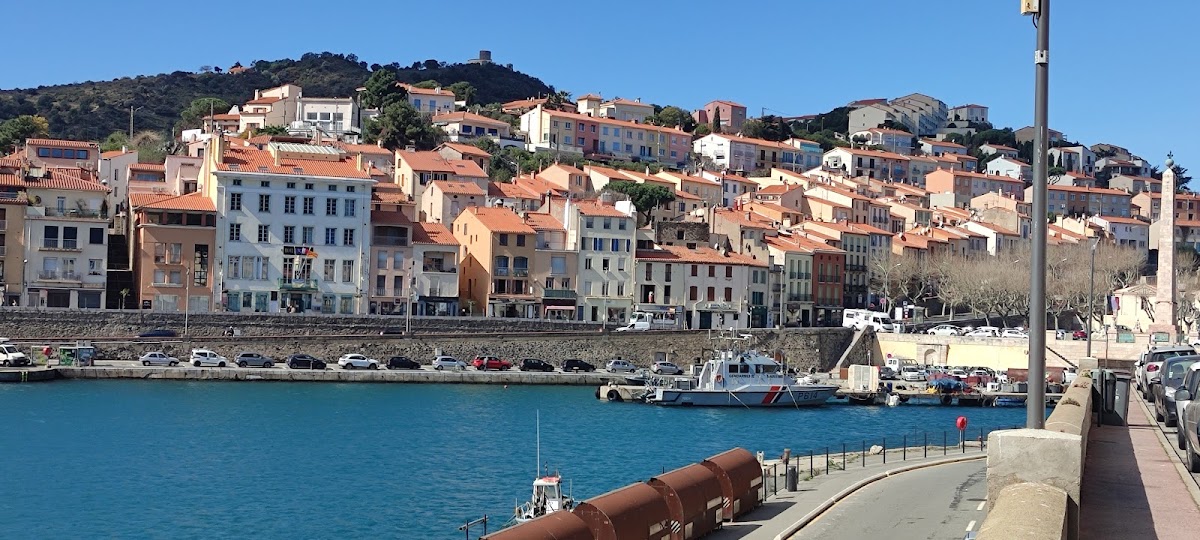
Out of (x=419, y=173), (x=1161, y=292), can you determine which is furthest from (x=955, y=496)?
(x=419, y=173)

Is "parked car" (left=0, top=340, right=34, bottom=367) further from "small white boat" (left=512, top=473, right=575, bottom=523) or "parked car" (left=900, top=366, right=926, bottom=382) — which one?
"parked car" (left=900, top=366, right=926, bottom=382)

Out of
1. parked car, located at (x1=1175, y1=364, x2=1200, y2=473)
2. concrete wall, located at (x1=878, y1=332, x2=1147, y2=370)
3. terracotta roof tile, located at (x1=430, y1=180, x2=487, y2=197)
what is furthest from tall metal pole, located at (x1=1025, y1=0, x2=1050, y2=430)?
terracotta roof tile, located at (x1=430, y1=180, x2=487, y2=197)

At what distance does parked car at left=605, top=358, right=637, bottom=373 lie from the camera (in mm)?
77500

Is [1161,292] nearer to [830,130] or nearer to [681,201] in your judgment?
[681,201]

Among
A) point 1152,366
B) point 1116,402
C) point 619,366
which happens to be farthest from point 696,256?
point 1116,402

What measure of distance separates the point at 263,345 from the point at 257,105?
227ft

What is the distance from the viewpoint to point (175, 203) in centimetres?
A: 7312

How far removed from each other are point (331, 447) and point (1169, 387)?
29754 mm

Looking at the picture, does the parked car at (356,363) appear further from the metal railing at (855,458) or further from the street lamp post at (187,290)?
the metal railing at (855,458)

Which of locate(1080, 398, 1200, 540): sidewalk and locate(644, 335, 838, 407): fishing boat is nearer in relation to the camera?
locate(1080, 398, 1200, 540): sidewalk

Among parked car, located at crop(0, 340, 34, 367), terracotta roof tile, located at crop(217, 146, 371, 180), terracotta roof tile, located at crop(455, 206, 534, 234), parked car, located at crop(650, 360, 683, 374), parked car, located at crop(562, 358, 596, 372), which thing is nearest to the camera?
parked car, located at crop(0, 340, 34, 367)

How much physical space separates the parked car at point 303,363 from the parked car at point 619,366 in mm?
15741

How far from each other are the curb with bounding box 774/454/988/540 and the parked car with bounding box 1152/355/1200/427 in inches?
249

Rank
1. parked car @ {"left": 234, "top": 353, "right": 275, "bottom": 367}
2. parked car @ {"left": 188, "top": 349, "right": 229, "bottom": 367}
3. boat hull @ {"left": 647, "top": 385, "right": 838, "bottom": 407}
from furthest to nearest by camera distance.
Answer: parked car @ {"left": 234, "top": 353, "right": 275, "bottom": 367}, parked car @ {"left": 188, "top": 349, "right": 229, "bottom": 367}, boat hull @ {"left": 647, "top": 385, "right": 838, "bottom": 407}
